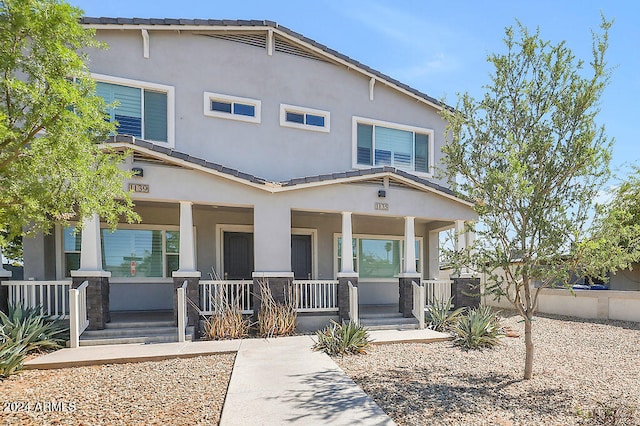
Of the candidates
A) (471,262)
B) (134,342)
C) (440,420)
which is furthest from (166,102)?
(440,420)

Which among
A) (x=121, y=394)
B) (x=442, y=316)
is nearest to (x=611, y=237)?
(x=442, y=316)

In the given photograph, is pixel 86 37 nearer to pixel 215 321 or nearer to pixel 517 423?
pixel 215 321

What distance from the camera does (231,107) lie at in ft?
35.8

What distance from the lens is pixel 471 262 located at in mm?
5855

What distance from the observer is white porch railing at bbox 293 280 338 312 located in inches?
381

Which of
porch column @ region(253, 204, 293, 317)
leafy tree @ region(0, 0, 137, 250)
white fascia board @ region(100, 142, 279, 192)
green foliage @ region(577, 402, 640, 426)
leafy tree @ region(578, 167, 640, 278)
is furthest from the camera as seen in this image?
porch column @ region(253, 204, 293, 317)

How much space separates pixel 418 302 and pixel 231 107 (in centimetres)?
769

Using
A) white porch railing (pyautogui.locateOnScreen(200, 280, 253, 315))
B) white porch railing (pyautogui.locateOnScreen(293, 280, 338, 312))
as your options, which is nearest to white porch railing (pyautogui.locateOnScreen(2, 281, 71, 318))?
white porch railing (pyautogui.locateOnScreen(200, 280, 253, 315))

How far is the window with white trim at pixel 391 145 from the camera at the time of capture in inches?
480

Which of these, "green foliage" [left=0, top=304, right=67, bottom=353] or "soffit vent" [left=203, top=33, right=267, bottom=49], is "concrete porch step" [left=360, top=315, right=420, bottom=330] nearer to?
"green foliage" [left=0, top=304, right=67, bottom=353]

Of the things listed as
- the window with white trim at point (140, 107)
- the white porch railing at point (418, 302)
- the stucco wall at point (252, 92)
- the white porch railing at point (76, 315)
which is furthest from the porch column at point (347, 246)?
the white porch railing at point (76, 315)

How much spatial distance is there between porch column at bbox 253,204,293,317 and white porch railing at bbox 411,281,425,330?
3425mm

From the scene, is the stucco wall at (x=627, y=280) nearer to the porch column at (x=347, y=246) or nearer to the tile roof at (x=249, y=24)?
the tile roof at (x=249, y=24)

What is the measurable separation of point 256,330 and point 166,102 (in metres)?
6.66
